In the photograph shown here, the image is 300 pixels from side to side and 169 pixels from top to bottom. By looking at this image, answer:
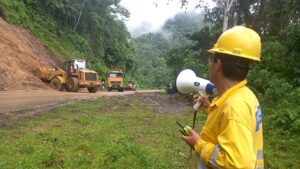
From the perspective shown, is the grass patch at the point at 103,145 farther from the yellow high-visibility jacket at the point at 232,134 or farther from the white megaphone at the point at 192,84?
the yellow high-visibility jacket at the point at 232,134

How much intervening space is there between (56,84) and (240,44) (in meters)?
28.2

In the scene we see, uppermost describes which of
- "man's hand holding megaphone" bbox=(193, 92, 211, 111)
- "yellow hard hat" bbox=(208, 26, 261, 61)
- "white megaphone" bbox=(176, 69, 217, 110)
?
"yellow hard hat" bbox=(208, 26, 261, 61)

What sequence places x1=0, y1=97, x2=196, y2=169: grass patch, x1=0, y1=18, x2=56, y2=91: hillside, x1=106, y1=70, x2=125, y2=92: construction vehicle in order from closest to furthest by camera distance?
x1=0, y1=97, x2=196, y2=169: grass patch < x1=0, y1=18, x2=56, y2=91: hillside < x1=106, y1=70, x2=125, y2=92: construction vehicle

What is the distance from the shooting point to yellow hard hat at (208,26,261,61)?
7.92 ft

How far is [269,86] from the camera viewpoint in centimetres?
1519

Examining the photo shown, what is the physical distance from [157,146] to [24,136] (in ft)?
10.1

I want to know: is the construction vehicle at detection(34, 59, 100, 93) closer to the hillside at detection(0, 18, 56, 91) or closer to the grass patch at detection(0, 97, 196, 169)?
the hillside at detection(0, 18, 56, 91)

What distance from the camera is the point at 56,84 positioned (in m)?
29.6

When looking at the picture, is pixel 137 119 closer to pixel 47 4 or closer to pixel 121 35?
pixel 47 4

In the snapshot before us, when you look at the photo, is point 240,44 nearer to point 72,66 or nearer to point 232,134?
point 232,134

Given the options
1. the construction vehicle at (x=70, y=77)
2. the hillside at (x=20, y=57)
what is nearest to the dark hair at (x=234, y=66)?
the hillside at (x=20, y=57)

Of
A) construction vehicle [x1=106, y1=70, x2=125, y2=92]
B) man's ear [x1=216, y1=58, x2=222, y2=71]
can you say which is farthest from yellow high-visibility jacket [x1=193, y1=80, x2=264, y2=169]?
construction vehicle [x1=106, y1=70, x2=125, y2=92]

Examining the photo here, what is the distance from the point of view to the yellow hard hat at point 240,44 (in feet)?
7.92

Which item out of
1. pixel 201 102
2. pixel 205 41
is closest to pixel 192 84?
pixel 201 102
